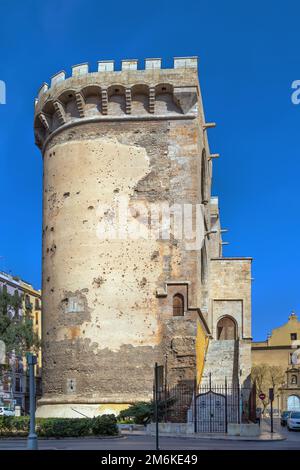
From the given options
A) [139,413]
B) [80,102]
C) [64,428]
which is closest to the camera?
[64,428]

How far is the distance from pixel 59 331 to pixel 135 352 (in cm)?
383

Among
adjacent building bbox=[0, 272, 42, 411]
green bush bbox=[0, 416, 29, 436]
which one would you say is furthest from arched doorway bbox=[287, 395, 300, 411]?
green bush bbox=[0, 416, 29, 436]

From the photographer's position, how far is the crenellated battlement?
115ft

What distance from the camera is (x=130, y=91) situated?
35.3 metres

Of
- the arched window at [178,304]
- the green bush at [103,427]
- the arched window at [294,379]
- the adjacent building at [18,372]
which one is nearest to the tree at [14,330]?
the arched window at [178,304]

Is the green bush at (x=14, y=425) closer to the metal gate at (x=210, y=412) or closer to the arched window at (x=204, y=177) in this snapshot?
the metal gate at (x=210, y=412)

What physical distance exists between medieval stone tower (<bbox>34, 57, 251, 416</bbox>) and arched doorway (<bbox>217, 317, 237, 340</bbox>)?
5.47 meters

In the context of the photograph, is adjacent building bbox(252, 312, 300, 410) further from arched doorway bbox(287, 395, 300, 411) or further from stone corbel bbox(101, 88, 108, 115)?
stone corbel bbox(101, 88, 108, 115)

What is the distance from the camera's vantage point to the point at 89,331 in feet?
112

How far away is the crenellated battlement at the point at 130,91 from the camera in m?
35.2

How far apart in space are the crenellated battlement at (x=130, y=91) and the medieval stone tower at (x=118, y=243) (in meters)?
0.05

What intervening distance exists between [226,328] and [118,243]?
11541 mm

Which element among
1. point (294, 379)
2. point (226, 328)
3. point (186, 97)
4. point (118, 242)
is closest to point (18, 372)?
point (226, 328)

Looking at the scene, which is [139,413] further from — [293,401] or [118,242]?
[293,401]
